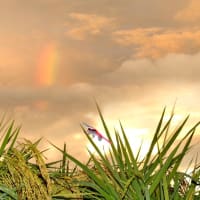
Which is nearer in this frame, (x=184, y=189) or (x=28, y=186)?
(x=28, y=186)

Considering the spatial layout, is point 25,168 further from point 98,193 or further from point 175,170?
point 175,170

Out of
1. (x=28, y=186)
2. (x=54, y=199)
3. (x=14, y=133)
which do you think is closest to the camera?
(x=28, y=186)

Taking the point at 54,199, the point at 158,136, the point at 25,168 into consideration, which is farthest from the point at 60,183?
the point at 158,136

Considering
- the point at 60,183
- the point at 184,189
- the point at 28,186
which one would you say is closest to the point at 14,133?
the point at 60,183

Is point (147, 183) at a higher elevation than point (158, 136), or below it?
below

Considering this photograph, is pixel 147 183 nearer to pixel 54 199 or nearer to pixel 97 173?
pixel 97 173

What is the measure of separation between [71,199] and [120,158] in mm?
883

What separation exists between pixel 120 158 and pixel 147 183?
0.54 metres

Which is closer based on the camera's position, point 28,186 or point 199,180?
point 28,186

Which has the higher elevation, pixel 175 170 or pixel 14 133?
pixel 14 133

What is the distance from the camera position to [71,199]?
831 cm

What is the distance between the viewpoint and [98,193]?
830 centimetres

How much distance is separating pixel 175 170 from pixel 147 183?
0.44 m

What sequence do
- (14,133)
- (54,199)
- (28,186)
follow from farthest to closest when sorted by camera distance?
1. (14,133)
2. (54,199)
3. (28,186)
